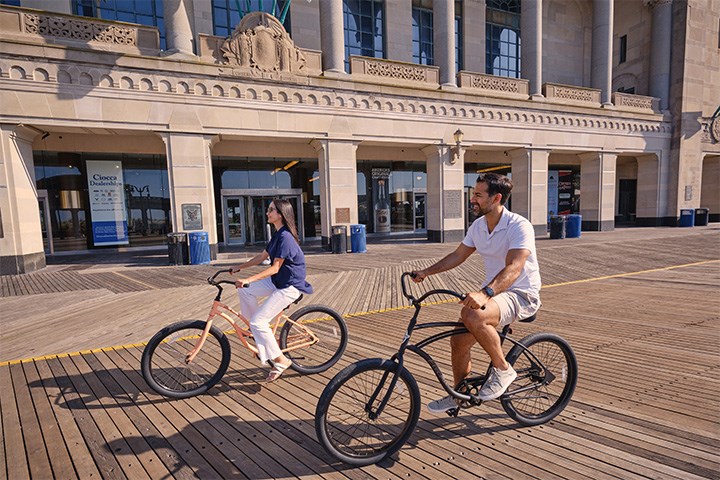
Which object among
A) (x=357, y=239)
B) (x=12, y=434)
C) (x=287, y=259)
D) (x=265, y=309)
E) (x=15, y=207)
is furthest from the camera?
(x=357, y=239)

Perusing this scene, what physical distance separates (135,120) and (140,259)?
500cm

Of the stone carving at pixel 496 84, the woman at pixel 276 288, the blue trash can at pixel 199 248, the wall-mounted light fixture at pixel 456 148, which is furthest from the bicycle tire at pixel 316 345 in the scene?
the stone carving at pixel 496 84

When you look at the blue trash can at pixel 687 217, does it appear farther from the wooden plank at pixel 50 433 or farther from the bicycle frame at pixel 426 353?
the wooden plank at pixel 50 433

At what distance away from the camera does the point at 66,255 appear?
50.1 feet

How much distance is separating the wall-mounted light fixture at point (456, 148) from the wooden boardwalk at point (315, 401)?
11.7 metres

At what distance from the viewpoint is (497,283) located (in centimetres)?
244

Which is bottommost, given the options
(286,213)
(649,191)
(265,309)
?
(265,309)

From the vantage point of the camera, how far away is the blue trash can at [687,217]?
2223 cm

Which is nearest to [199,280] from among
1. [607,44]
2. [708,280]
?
[708,280]

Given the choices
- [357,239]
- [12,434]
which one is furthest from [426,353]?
[357,239]

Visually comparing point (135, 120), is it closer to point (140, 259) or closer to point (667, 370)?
point (140, 259)

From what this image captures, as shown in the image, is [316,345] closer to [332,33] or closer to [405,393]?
[405,393]

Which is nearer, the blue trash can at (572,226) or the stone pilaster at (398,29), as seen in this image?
the blue trash can at (572,226)

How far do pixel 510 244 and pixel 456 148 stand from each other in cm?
1505
